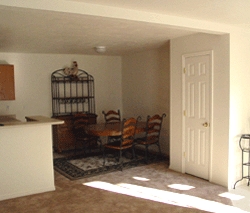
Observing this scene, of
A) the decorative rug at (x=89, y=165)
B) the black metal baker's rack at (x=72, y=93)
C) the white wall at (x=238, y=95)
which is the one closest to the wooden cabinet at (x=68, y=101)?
the black metal baker's rack at (x=72, y=93)

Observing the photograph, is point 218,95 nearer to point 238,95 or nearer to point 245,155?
point 238,95

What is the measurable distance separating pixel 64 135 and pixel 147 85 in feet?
7.06

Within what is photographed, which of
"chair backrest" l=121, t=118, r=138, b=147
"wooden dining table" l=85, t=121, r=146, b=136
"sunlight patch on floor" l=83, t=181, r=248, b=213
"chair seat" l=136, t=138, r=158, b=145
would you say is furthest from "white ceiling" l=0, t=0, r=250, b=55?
"sunlight patch on floor" l=83, t=181, r=248, b=213

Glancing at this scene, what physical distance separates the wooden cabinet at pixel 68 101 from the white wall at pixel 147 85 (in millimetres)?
892

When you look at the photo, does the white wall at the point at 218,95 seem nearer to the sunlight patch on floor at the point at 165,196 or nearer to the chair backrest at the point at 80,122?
the sunlight patch on floor at the point at 165,196

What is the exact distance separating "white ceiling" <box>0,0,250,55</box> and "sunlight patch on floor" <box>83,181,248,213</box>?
7.08 ft

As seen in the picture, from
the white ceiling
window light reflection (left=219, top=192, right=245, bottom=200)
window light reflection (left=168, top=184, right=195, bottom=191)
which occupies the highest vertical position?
the white ceiling

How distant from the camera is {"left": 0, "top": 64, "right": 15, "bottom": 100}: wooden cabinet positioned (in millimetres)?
5605

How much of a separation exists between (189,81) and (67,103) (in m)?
3.26

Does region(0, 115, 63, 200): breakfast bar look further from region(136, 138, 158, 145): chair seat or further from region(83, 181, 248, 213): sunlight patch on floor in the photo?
region(136, 138, 158, 145): chair seat

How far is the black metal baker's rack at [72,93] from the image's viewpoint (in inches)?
262

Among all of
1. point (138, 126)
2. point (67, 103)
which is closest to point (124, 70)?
point (67, 103)

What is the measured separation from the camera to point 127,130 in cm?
505

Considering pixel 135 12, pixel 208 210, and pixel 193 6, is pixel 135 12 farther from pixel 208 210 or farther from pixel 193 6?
pixel 208 210
